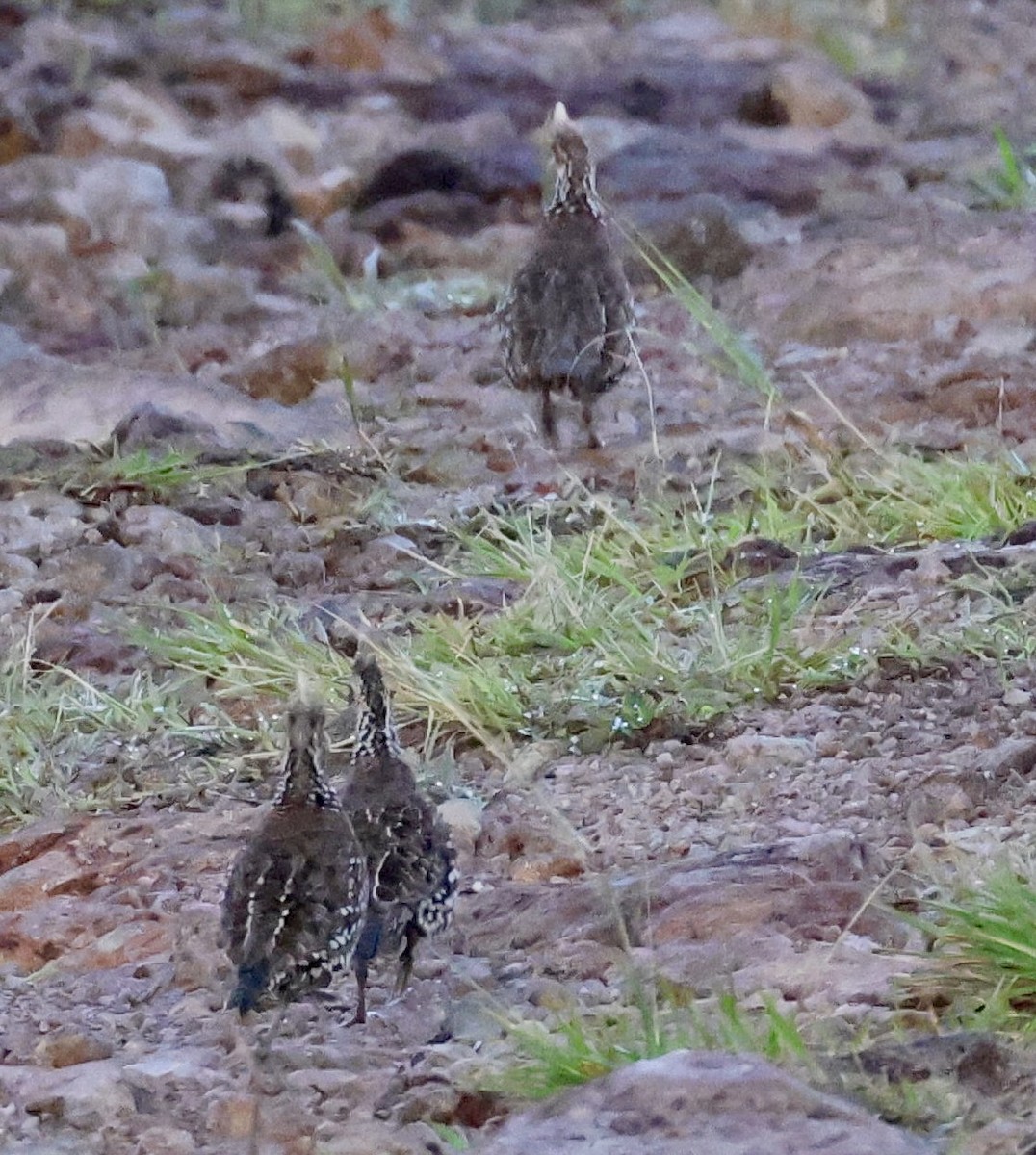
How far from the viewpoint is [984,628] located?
4.85m

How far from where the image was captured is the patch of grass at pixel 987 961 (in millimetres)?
3203

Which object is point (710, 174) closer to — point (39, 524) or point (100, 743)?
point (39, 524)

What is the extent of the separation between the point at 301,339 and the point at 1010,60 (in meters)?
6.67

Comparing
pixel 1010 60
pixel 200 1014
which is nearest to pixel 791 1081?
pixel 200 1014

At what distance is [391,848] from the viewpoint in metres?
3.77

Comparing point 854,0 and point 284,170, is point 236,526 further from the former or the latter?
point 854,0

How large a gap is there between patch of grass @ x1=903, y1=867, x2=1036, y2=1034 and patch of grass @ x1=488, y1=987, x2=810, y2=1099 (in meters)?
0.23

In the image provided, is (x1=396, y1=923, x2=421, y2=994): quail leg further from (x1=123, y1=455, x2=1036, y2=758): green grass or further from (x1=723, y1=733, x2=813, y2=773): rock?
(x1=723, y1=733, x2=813, y2=773): rock

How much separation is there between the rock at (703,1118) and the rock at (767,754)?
5.33 ft

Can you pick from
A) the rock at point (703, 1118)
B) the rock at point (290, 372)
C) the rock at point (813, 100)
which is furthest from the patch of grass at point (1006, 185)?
the rock at point (703, 1118)

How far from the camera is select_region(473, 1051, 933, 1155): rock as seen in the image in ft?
8.85

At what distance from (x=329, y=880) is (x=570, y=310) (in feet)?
11.1

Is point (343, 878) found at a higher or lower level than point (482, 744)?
higher

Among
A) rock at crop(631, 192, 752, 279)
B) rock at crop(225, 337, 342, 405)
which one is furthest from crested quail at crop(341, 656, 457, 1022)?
rock at crop(631, 192, 752, 279)
